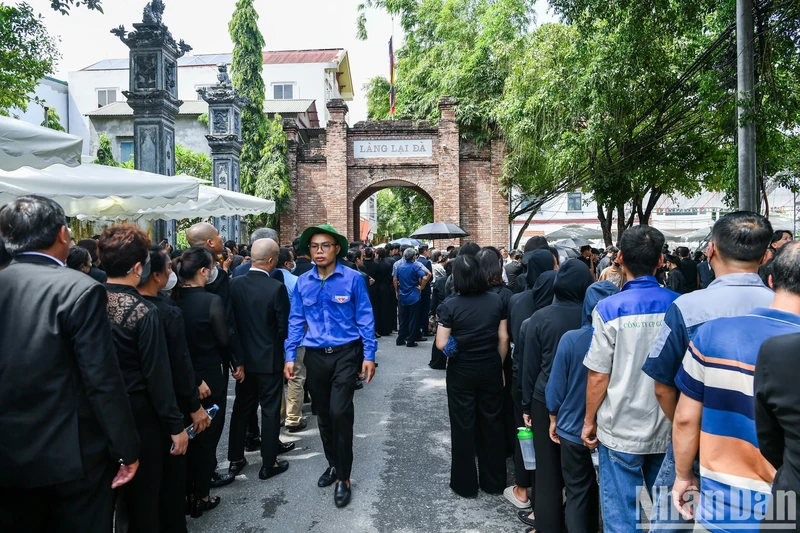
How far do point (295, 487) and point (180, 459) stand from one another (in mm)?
1331

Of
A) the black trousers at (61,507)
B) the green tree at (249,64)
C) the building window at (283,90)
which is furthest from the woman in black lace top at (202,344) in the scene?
the building window at (283,90)

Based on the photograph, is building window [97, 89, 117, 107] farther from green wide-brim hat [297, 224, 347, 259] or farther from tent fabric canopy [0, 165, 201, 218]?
green wide-brim hat [297, 224, 347, 259]

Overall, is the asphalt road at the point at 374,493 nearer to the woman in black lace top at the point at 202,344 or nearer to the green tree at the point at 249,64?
the woman in black lace top at the point at 202,344

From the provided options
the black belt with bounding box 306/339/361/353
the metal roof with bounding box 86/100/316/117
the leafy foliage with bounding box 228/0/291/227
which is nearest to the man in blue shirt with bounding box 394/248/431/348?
the black belt with bounding box 306/339/361/353

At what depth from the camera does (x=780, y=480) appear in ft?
5.77

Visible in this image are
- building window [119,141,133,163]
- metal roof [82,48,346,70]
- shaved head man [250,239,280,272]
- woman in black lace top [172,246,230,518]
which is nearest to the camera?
woman in black lace top [172,246,230,518]

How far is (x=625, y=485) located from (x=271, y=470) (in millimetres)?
3043

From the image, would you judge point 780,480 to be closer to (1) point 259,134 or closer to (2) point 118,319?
(2) point 118,319

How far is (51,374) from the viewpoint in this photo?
2.43m

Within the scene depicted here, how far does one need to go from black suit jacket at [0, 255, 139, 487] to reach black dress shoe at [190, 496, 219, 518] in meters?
1.92

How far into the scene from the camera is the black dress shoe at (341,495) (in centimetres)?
441

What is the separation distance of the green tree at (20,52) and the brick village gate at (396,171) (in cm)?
770

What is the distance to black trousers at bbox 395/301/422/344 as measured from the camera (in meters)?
11.7

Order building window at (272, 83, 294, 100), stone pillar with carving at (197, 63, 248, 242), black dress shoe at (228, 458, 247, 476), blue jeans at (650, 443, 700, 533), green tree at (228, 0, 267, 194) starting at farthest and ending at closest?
1. building window at (272, 83, 294, 100)
2. green tree at (228, 0, 267, 194)
3. stone pillar with carving at (197, 63, 248, 242)
4. black dress shoe at (228, 458, 247, 476)
5. blue jeans at (650, 443, 700, 533)
